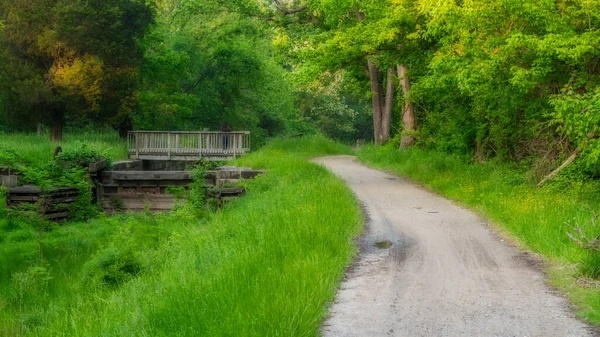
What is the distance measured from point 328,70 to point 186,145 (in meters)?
12.0

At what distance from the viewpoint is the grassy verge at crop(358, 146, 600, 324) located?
27.0 feet

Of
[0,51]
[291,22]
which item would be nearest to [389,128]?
[291,22]

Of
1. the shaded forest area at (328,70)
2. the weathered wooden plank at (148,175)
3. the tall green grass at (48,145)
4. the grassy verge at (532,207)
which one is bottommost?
the weathered wooden plank at (148,175)

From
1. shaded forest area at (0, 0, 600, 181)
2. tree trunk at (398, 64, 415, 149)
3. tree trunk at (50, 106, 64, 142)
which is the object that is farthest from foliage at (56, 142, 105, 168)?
tree trunk at (398, 64, 415, 149)

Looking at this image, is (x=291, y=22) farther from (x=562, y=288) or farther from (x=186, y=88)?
(x=562, y=288)

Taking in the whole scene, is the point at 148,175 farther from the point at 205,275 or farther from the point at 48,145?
the point at 205,275

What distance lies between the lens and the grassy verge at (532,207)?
8.23 m

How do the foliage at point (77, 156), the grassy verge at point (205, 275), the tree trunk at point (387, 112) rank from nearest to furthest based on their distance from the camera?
the grassy verge at point (205, 275) < the foliage at point (77, 156) < the tree trunk at point (387, 112)

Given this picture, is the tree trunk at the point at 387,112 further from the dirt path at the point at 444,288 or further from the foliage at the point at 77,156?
the dirt path at the point at 444,288

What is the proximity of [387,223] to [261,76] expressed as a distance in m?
32.0

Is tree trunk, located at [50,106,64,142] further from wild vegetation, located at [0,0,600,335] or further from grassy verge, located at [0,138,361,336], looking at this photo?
grassy verge, located at [0,138,361,336]

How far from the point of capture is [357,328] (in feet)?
21.4

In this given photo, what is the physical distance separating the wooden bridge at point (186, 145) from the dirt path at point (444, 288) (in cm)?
2099

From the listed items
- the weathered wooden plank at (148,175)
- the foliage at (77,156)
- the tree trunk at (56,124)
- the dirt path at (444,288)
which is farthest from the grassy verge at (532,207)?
the tree trunk at (56,124)
